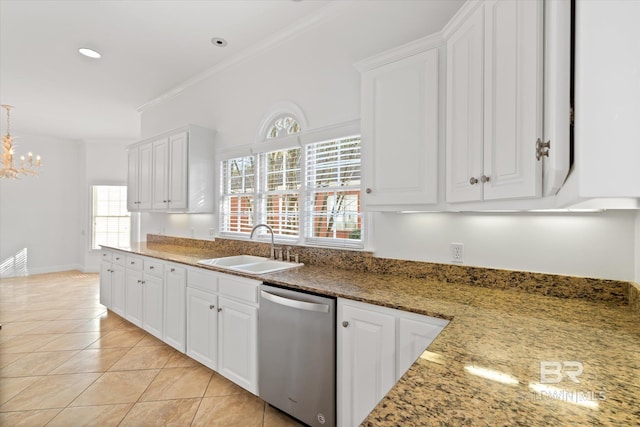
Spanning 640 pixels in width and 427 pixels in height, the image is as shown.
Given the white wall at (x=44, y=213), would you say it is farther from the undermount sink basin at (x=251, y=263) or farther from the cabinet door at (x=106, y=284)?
the undermount sink basin at (x=251, y=263)

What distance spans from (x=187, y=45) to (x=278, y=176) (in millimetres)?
1700

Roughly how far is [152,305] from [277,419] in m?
1.91

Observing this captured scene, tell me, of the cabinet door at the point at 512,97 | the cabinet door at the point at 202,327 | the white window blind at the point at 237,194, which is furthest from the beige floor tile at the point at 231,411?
the cabinet door at the point at 512,97

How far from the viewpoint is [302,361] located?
187cm

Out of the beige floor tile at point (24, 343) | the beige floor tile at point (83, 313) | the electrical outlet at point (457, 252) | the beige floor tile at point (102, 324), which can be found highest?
the electrical outlet at point (457, 252)

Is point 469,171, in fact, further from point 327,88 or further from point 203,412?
point 203,412

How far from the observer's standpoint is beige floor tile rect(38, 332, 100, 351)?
3156mm

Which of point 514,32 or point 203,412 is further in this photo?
point 203,412

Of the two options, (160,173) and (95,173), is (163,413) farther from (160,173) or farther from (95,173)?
(95,173)

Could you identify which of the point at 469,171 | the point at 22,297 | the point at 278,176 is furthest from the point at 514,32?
the point at 22,297

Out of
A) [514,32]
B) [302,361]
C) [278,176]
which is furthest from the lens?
[278,176]

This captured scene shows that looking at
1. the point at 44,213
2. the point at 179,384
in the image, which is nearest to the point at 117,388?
the point at 179,384

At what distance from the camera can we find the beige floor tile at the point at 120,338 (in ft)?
10.6

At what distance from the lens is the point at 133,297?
3521mm
